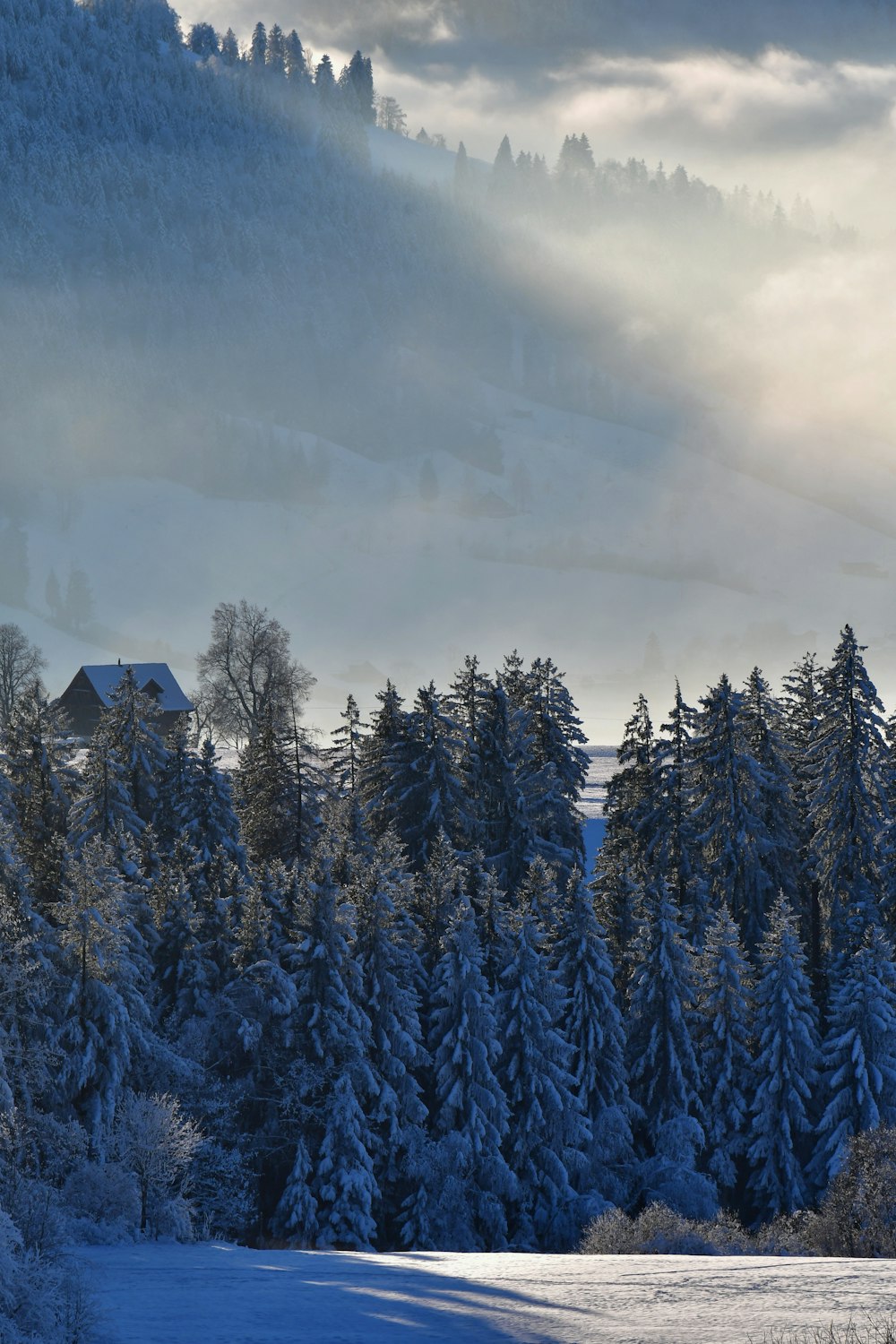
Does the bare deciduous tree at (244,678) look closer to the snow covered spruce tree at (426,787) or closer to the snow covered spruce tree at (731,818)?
the snow covered spruce tree at (426,787)

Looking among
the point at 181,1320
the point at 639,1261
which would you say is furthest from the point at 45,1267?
the point at 639,1261

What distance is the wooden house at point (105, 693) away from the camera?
9181cm

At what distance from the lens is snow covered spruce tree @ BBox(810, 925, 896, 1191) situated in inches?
1663

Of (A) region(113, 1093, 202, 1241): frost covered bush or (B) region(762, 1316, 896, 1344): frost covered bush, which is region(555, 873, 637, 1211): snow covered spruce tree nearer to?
(A) region(113, 1093, 202, 1241): frost covered bush

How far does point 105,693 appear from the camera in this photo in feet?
302

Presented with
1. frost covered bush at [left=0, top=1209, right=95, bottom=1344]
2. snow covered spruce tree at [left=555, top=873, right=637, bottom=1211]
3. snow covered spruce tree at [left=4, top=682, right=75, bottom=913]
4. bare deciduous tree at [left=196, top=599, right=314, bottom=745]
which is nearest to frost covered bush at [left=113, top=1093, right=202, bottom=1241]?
frost covered bush at [left=0, top=1209, right=95, bottom=1344]

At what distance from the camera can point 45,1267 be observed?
772 inches

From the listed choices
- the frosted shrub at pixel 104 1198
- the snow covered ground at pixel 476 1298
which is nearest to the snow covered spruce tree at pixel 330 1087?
the frosted shrub at pixel 104 1198

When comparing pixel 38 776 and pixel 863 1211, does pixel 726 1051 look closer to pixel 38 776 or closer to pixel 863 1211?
pixel 863 1211

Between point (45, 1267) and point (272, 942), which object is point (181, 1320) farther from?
point (272, 942)

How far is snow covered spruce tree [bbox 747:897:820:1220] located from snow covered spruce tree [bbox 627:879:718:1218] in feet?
6.33

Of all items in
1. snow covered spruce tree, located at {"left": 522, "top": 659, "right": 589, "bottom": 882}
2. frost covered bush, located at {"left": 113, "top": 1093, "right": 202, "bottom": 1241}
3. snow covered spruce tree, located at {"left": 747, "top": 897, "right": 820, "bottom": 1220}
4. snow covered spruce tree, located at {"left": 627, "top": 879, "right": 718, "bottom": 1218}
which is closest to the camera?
frost covered bush, located at {"left": 113, "top": 1093, "right": 202, "bottom": 1241}

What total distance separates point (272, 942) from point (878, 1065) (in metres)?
18.7

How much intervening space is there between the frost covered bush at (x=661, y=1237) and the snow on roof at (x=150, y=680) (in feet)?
202
